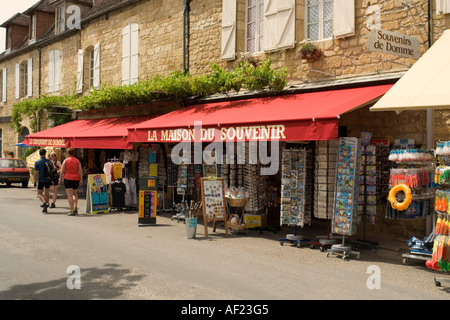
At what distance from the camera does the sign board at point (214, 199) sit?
8.90m

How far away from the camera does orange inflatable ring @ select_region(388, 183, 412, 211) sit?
20.8 ft

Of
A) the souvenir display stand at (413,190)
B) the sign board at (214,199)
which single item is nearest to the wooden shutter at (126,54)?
the sign board at (214,199)

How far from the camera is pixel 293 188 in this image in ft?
26.8

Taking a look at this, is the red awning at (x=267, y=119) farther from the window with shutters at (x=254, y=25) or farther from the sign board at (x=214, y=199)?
the window with shutters at (x=254, y=25)

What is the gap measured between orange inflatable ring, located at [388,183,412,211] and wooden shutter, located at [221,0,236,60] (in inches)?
256

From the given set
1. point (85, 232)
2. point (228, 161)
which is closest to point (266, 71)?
point (228, 161)

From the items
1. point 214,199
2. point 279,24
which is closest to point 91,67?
point 279,24

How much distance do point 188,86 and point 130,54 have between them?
15.2 feet

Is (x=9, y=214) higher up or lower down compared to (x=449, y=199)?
lower down

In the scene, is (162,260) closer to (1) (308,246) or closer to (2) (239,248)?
(2) (239,248)

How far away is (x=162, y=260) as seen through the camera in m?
6.54

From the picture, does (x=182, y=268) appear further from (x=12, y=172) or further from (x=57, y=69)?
(x=57, y=69)
